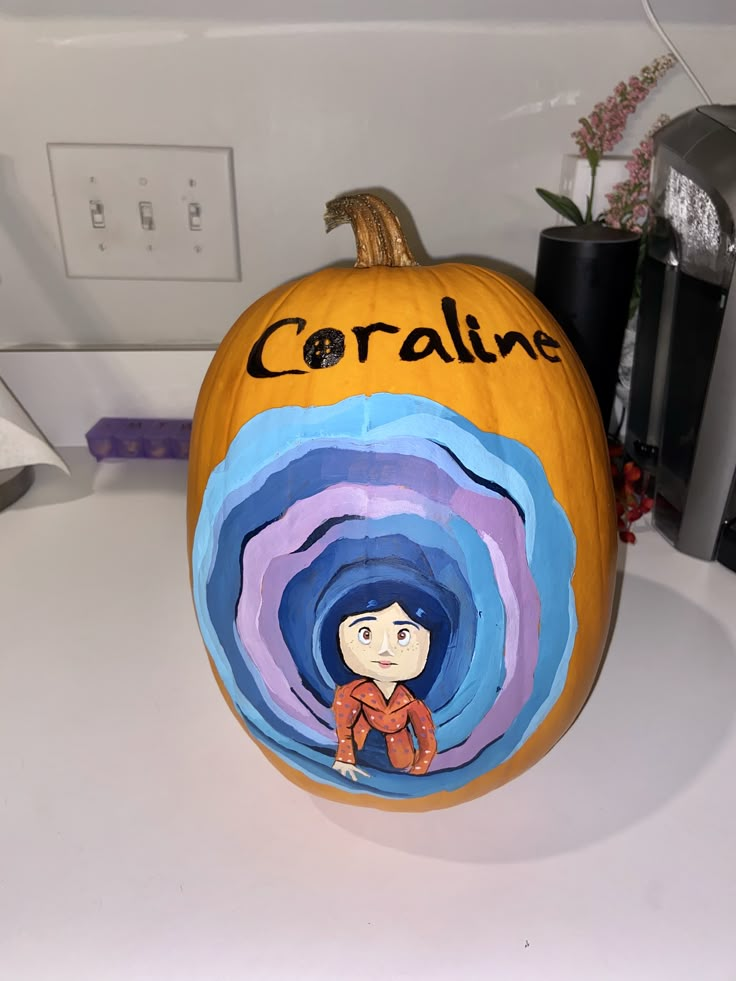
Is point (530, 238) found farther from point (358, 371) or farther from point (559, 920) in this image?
point (559, 920)

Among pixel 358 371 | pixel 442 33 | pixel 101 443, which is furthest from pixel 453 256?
pixel 358 371

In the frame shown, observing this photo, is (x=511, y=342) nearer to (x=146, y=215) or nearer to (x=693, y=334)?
(x=693, y=334)

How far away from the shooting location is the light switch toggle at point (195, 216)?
3.11 ft

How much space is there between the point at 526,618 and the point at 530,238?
2.15 feet

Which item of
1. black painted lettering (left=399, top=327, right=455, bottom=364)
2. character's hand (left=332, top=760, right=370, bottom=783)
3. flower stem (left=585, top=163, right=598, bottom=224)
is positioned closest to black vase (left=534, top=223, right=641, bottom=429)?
flower stem (left=585, top=163, right=598, bottom=224)

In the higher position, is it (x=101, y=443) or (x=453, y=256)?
(x=453, y=256)

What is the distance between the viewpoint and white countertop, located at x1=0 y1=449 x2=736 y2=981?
0.46 metres

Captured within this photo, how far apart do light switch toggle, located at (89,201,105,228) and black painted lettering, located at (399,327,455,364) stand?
24.8 inches

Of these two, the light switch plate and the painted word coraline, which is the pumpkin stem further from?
the light switch plate

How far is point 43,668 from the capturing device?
27.1 inches

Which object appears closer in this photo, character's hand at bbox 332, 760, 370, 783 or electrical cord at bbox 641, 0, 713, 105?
character's hand at bbox 332, 760, 370, 783

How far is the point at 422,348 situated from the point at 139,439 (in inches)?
25.3

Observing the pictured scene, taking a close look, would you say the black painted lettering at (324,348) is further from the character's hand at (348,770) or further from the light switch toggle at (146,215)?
the light switch toggle at (146,215)

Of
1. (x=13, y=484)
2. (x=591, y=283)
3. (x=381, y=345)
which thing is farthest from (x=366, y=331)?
(x=13, y=484)
